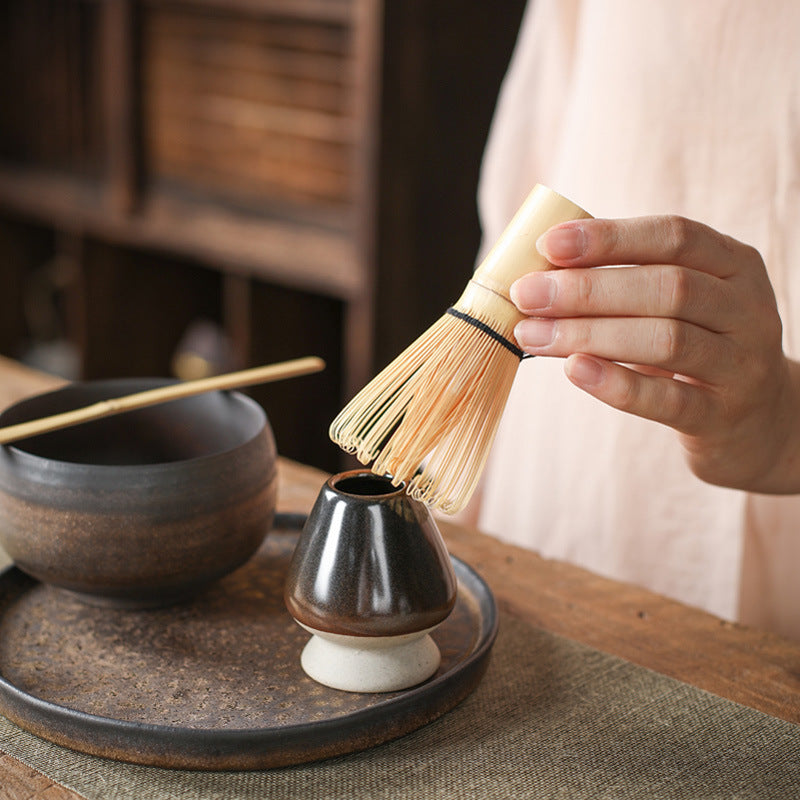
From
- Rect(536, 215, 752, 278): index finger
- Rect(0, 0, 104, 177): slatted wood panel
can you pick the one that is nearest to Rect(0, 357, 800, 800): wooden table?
Rect(536, 215, 752, 278): index finger

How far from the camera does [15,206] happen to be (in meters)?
2.13

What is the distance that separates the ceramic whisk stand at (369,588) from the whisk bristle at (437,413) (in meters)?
0.02

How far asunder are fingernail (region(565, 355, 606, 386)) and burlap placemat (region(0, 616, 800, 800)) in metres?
0.17

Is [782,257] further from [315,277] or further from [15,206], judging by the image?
[15,206]

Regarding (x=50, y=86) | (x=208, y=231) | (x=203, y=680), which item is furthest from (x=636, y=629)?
(x=50, y=86)

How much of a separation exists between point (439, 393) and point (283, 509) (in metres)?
0.33

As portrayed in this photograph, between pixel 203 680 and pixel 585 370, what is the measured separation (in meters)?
0.25

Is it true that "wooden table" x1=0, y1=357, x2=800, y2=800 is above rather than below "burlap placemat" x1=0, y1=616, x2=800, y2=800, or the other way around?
below

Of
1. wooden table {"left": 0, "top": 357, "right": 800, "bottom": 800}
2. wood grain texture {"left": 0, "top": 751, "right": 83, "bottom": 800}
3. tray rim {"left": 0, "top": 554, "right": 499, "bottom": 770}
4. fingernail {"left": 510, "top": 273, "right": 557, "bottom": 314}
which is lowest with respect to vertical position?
wooden table {"left": 0, "top": 357, "right": 800, "bottom": 800}

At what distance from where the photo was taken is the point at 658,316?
0.51m

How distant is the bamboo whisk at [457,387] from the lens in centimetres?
49

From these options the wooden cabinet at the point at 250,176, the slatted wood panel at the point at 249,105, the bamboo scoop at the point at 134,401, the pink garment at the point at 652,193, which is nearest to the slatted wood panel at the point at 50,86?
the wooden cabinet at the point at 250,176

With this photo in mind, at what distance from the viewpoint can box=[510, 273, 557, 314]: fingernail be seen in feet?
1.57

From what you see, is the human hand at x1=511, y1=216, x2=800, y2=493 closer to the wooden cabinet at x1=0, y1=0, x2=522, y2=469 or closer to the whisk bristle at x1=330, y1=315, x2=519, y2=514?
the whisk bristle at x1=330, y1=315, x2=519, y2=514
